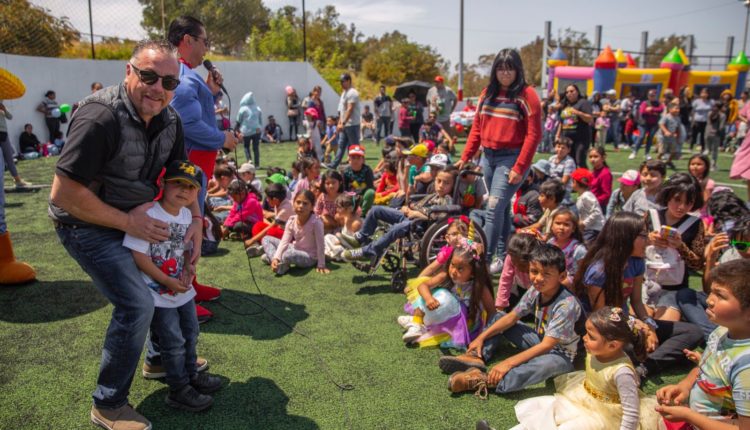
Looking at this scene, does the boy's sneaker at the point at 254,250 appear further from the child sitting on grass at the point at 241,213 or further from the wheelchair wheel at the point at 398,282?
the wheelchair wheel at the point at 398,282

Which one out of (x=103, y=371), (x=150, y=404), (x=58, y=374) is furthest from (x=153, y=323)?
(x=58, y=374)

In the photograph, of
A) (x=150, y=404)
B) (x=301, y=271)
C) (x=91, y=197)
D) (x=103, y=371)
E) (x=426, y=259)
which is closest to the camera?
(x=91, y=197)

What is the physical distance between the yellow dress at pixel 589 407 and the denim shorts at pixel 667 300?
131cm

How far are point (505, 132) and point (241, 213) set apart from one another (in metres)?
3.38

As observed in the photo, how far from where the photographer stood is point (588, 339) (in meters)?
2.59

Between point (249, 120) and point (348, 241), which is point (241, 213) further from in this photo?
point (249, 120)

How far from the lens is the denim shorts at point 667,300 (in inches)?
148

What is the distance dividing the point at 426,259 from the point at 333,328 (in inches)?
49.8

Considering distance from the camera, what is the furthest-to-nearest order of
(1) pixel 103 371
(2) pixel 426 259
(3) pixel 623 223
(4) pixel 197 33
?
(2) pixel 426 259 < (4) pixel 197 33 < (3) pixel 623 223 < (1) pixel 103 371

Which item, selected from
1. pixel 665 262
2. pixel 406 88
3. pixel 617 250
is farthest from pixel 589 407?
pixel 406 88

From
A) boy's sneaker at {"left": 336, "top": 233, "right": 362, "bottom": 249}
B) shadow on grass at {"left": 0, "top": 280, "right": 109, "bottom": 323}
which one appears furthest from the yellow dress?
shadow on grass at {"left": 0, "top": 280, "right": 109, "bottom": 323}

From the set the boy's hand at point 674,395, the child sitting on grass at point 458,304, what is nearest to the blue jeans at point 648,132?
the child sitting on grass at point 458,304

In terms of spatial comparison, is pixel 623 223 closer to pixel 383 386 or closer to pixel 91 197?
pixel 383 386

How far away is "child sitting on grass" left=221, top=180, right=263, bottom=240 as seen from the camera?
628cm
